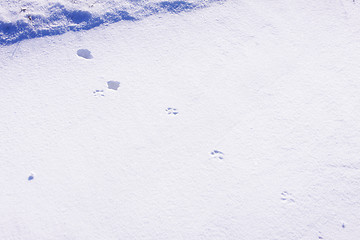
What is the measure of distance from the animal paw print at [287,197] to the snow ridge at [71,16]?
1.75 meters

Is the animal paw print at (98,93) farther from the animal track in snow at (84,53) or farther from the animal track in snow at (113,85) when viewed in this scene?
the animal track in snow at (84,53)

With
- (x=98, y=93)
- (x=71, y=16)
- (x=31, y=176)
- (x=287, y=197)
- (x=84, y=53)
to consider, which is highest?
(x=71, y=16)

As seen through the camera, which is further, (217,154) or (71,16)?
(71,16)

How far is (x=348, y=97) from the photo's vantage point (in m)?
2.26

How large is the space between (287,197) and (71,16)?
2.16 metres

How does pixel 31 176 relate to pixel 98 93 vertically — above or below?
below

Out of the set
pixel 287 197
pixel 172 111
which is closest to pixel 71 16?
pixel 172 111

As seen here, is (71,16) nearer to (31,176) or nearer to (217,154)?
(31,176)

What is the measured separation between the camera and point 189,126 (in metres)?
2.16

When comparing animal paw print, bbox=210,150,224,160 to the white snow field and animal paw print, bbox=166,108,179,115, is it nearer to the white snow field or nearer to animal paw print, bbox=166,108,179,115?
the white snow field

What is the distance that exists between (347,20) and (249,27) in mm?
830

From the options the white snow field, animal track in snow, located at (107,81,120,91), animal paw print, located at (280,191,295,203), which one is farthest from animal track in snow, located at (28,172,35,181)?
animal paw print, located at (280,191,295,203)

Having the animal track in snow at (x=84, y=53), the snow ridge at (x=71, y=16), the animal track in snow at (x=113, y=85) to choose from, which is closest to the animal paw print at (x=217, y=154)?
the animal track in snow at (x=113, y=85)

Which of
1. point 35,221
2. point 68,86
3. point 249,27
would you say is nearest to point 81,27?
point 68,86
